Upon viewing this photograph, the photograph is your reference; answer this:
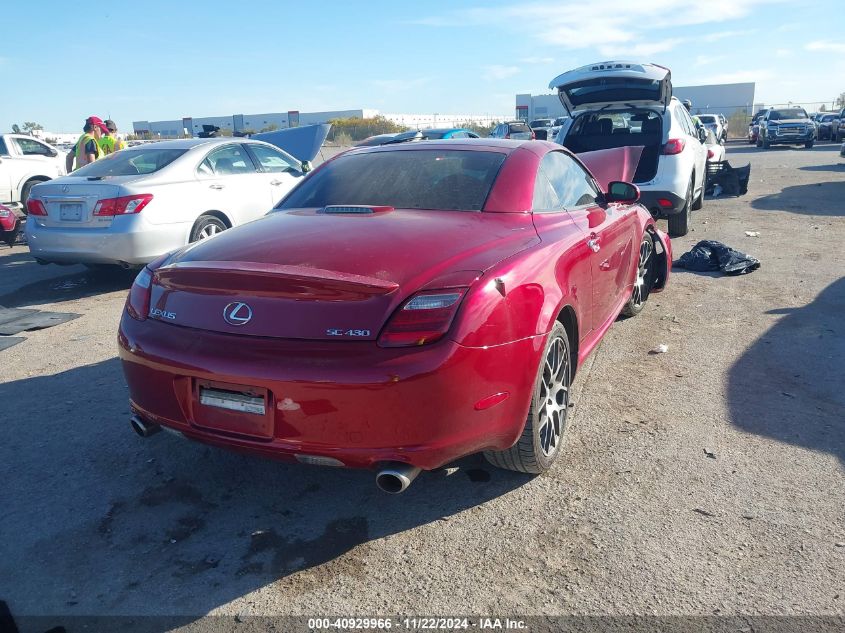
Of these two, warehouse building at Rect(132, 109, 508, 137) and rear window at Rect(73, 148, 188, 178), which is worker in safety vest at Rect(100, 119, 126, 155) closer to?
→ rear window at Rect(73, 148, 188, 178)

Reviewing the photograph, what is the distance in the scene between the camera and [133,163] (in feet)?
24.6

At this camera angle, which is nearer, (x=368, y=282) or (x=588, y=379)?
(x=368, y=282)

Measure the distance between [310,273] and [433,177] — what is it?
1326 millimetres

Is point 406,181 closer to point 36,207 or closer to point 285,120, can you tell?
point 36,207

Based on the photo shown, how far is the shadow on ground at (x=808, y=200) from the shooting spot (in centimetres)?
1183

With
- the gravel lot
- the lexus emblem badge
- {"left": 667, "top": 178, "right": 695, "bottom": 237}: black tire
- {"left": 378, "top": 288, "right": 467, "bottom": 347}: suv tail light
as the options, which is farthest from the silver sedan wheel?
{"left": 667, "top": 178, "right": 695, "bottom": 237}: black tire

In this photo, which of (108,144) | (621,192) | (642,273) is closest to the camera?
(621,192)

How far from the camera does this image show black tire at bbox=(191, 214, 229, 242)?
24.2ft

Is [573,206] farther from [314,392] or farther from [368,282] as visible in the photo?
[314,392]

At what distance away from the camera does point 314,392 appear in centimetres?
251

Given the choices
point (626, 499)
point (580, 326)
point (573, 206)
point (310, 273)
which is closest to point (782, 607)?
point (626, 499)

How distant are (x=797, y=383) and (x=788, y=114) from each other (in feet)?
110

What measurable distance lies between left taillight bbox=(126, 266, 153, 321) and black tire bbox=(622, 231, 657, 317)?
153 inches

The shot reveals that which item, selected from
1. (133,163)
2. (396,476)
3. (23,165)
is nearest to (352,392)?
(396,476)
